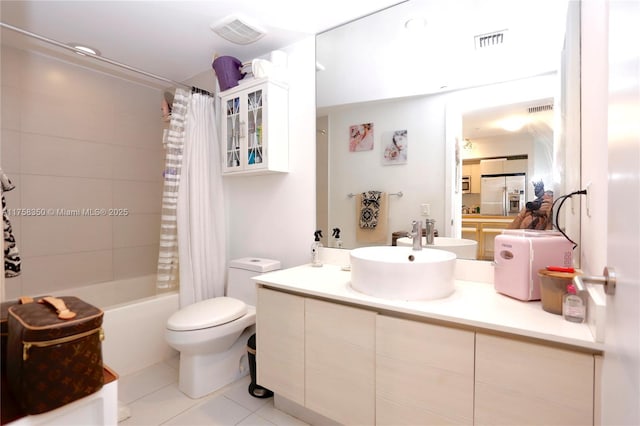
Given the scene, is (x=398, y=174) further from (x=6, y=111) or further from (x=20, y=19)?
(x=6, y=111)

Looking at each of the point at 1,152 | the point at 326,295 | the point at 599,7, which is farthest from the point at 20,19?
the point at 599,7

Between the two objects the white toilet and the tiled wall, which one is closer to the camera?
the white toilet

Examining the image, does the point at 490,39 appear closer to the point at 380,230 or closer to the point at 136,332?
the point at 380,230

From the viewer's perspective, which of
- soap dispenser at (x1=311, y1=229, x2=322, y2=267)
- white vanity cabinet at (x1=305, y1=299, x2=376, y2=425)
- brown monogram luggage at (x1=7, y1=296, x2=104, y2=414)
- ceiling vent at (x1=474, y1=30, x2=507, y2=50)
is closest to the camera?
brown monogram luggage at (x1=7, y1=296, x2=104, y2=414)

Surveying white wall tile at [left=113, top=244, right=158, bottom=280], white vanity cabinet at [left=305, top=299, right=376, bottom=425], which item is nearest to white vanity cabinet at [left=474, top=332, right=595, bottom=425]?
white vanity cabinet at [left=305, top=299, right=376, bottom=425]

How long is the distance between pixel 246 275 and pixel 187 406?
0.81 metres

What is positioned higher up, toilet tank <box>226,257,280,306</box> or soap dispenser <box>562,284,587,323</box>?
soap dispenser <box>562,284,587,323</box>

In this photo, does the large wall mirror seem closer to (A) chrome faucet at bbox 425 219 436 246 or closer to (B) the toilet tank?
(A) chrome faucet at bbox 425 219 436 246

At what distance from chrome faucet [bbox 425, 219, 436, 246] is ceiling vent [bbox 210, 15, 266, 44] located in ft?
5.31

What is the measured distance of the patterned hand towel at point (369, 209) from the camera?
1818 millimetres

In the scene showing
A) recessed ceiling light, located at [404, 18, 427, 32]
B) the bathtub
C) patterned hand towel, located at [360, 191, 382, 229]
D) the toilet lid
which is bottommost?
the bathtub

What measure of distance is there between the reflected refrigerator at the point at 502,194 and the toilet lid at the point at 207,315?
59.6 inches

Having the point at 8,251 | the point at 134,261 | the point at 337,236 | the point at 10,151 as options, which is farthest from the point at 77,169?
the point at 337,236

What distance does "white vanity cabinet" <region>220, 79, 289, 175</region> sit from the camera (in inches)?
79.2
